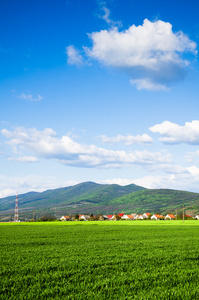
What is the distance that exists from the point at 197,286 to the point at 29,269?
295 inches

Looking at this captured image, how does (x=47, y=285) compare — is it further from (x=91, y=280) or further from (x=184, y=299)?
(x=184, y=299)

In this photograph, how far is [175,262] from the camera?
1329cm

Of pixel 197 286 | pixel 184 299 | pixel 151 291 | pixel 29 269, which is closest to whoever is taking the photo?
pixel 184 299

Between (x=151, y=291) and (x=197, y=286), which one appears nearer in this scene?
(x=151, y=291)

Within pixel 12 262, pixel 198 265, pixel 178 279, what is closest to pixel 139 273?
pixel 178 279

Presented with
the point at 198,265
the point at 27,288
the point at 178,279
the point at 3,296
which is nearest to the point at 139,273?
the point at 178,279

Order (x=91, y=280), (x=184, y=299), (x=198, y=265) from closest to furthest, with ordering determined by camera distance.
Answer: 1. (x=184, y=299)
2. (x=91, y=280)
3. (x=198, y=265)

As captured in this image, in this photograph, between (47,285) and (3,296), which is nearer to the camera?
(3,296)

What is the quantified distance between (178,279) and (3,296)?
21.8 feet

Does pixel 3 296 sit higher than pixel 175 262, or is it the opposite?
pixel 3 296

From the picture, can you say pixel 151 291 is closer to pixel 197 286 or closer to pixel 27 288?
pixel 197 286

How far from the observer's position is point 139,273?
10.5 m

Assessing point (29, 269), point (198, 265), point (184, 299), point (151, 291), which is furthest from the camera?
point (198, 265)

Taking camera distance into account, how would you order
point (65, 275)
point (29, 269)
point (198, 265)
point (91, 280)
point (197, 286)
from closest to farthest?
point (197, 286), point (91, 280), point (65, 275), point (29, 269), point (198, 265)
